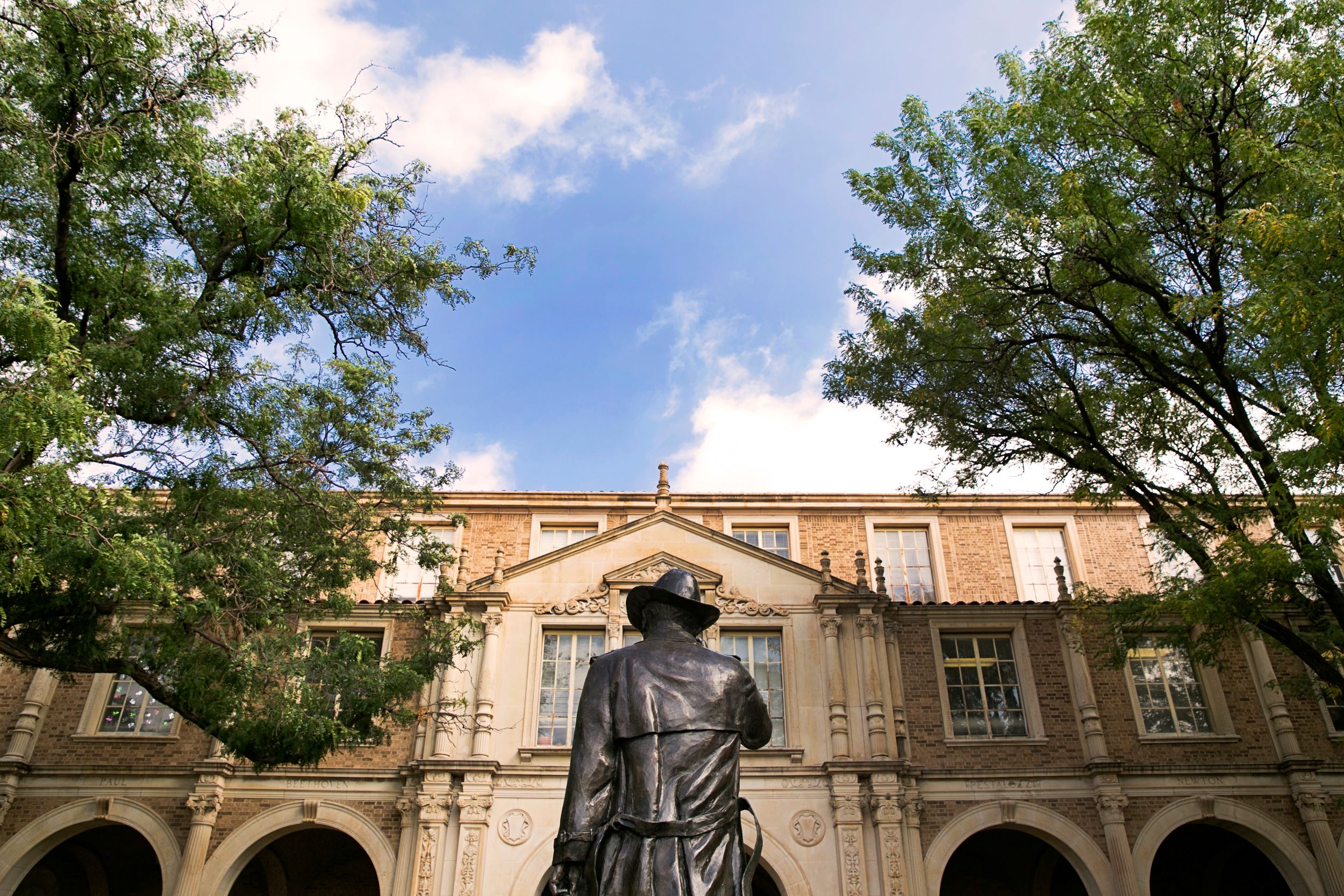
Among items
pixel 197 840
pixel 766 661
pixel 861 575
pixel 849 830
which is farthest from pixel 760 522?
pixel 197 840

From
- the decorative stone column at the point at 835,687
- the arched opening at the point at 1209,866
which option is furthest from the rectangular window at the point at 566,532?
the arched opening at the point at 1209,866

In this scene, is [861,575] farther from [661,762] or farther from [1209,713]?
[661,762]

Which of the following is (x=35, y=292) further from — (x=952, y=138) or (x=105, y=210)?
(x=952, y=138)

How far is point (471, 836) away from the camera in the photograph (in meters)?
14.8

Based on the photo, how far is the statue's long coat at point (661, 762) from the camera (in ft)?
12.5

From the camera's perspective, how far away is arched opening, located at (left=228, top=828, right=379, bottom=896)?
17.2 metres

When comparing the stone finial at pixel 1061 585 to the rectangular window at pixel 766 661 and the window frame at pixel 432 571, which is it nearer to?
the rectangular window at pixel 766 661

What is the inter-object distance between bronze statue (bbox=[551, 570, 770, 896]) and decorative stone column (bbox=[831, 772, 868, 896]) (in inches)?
450

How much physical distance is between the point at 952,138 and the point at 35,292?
37.7 ft

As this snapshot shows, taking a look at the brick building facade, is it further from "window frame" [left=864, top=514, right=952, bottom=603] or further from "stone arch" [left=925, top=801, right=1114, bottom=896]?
"window frame" [left=864, top=514, right=952, bottom=603]

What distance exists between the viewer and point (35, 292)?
7.43 m

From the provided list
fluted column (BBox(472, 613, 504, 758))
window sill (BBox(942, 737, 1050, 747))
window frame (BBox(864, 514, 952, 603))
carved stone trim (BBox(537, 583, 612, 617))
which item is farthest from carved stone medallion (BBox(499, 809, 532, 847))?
window frame (BBox(864, 514, 952, 603))

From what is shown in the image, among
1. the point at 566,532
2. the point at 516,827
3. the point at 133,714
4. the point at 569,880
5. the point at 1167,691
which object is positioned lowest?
the point at 569,880

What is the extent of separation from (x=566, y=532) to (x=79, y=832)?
1045cm
